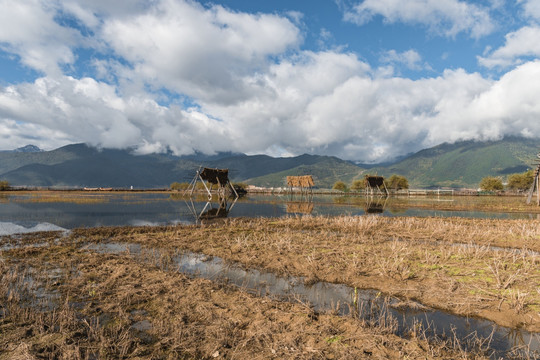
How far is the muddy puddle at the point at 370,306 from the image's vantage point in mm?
5957

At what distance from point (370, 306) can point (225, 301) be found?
3.94 m

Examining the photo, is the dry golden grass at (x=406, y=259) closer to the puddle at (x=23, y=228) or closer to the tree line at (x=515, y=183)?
the puddle at (x=23, y=228)

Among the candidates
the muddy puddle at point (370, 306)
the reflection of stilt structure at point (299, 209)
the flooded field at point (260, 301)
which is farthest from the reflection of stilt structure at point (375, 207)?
the muddy puddle at point (370, 306)

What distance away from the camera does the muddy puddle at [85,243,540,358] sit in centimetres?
596

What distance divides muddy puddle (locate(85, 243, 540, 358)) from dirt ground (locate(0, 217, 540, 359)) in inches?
15.5

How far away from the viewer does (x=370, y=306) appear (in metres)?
7.58

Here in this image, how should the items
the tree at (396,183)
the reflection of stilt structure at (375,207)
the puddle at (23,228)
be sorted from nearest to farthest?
the puddle at (23,228)
the reflection of stilt structure at (375,207)
the tree at (396,183)

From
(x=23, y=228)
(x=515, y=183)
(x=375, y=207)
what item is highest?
(x=515, y=183)

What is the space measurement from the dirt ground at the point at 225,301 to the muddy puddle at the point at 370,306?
1.29ft

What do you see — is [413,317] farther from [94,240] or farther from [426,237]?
[94,240]

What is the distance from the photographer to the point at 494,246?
1568cm

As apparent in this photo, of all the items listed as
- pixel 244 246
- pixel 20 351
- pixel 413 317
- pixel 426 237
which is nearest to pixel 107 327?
pixel 20 351

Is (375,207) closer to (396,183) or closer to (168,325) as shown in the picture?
(168,325)

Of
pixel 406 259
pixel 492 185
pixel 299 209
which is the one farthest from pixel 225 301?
pixel 492 185
